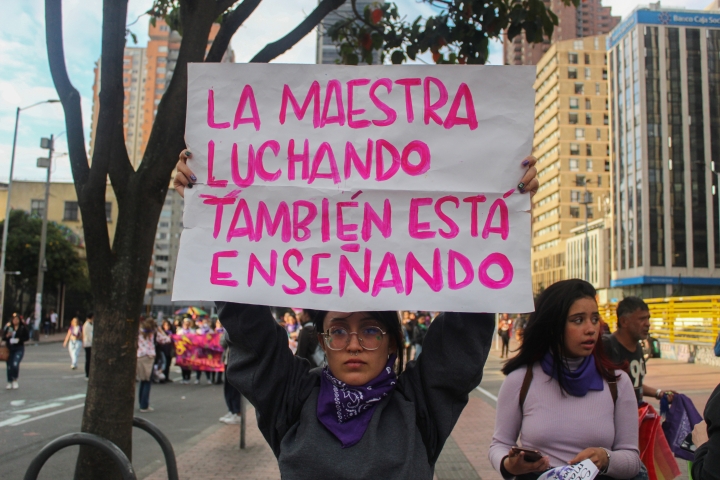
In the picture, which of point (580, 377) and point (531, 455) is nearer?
point (531, 455)

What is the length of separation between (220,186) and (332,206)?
0.43 m

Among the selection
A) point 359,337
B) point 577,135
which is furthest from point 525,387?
point 577,135

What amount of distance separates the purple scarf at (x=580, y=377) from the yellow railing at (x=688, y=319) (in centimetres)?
1929

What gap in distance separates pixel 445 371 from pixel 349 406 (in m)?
0.34

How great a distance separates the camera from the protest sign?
2387mm

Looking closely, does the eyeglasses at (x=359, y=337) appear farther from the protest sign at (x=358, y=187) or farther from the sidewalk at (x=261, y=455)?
the sidewalk at (x=261, y=455)

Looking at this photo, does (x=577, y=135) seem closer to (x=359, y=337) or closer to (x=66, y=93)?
(x=66, y=93)

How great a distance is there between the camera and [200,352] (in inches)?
670

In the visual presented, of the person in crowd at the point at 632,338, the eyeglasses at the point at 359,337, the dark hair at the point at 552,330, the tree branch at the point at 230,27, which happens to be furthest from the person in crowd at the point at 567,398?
the tree branch at the point at 230,27

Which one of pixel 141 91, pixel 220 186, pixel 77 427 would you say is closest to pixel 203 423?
pixel 77 427

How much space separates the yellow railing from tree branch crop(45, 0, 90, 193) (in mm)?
19563

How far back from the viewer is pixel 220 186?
8.30 feet

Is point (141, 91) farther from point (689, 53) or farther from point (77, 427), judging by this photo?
point (77, 427)

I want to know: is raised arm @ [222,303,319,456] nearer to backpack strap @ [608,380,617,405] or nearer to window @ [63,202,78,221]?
backpack strap @ [608,380,617,405]
